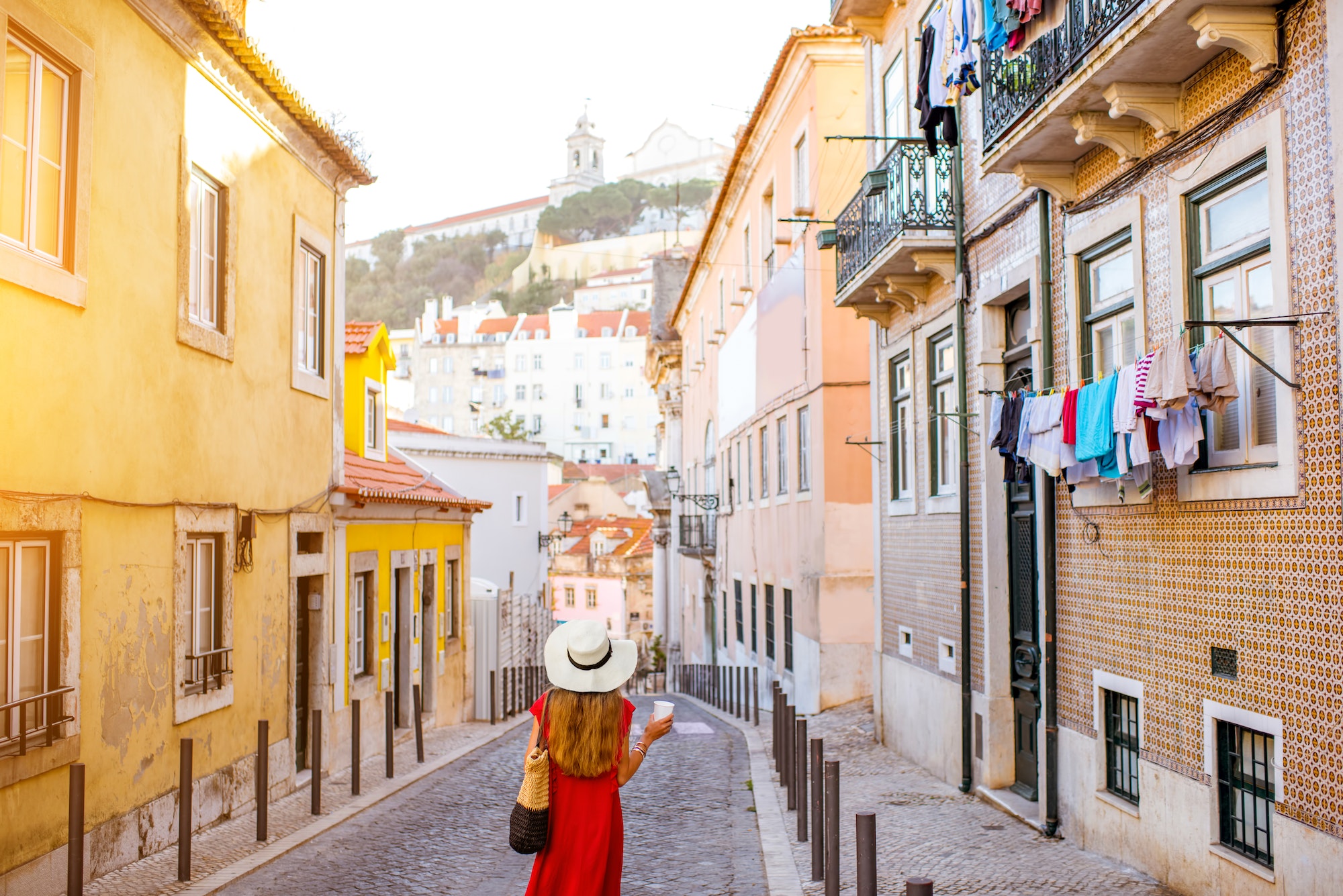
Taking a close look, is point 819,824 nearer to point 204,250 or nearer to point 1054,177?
point 1054,177

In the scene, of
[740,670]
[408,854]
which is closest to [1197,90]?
[408,854]

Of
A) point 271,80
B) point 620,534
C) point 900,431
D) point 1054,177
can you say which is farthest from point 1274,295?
point 620,534

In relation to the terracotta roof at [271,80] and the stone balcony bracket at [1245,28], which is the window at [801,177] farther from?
the stone balcony bracket at [1245,28]

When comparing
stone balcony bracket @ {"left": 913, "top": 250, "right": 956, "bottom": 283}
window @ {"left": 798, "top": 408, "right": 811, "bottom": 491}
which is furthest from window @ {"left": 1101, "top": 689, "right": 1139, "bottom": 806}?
window @ {"left": 798, "top": 408, "right": 811, "bottom": 491}

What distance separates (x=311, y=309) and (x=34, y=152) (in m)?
6.01

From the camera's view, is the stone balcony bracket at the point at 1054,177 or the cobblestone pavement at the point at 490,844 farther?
the stone balcony bracket at the point at 1054,177

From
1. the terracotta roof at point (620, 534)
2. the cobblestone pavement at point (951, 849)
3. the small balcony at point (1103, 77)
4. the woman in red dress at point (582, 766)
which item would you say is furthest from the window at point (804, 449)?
the terracotta roof at point (620, 534)

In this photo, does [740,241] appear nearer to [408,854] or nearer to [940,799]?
[940,799]

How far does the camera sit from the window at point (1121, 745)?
810 cm

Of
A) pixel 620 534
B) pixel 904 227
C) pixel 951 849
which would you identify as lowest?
pixel 951 849

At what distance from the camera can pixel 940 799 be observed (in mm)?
10859

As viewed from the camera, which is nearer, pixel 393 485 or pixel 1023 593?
pixel 1023 593

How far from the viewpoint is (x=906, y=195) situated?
1248 cm

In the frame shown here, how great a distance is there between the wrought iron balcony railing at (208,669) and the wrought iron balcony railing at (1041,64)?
732 centimetres
